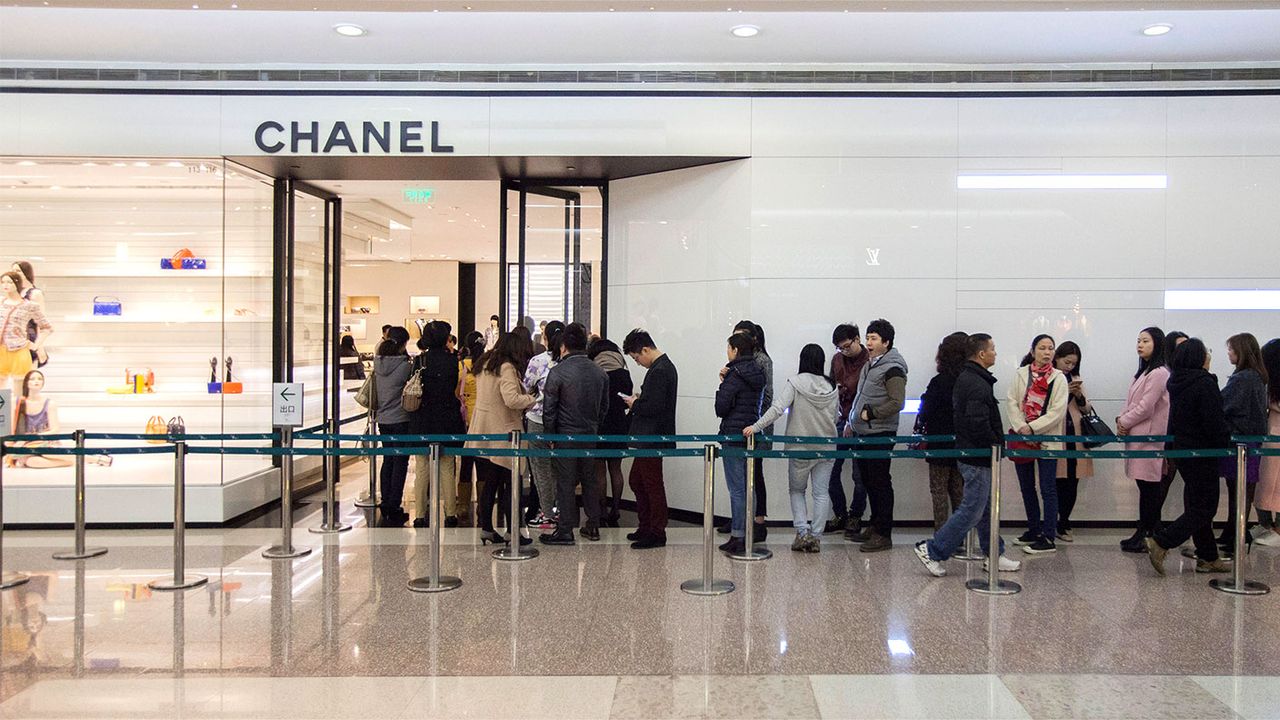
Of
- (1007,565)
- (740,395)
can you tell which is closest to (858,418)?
(740,395)

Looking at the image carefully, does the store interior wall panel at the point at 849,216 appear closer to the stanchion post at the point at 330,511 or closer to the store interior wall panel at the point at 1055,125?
the store interior wall panel at the point at 1055,125

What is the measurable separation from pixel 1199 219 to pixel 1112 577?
3.33m

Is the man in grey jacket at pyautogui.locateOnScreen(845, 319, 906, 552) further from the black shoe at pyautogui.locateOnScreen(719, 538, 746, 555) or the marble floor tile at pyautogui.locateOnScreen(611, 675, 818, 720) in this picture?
the marble floor tile at pyautogui.locateOnScreen(611, 675, 818, 720)

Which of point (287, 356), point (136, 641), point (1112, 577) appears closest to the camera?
point (136, 641)

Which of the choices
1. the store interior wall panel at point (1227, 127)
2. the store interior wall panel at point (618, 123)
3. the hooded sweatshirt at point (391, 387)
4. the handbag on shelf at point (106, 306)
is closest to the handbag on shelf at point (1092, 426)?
the store interior wall panel at point (1227, 127)

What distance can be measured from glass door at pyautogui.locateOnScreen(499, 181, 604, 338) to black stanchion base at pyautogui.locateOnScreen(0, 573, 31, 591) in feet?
13.4

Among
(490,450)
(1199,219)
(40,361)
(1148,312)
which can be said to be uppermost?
(1199,219)

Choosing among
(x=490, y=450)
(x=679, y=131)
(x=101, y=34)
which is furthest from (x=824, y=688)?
(x=101, y=34)

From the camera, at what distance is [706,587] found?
18.1ft

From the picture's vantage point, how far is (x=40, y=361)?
773 cm

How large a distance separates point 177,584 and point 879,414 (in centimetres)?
472

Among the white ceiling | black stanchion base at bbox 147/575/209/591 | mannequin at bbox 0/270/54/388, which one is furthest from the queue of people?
mannequin at bbox 0/270/54/388

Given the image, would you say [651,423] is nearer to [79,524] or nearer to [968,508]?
[968,508]

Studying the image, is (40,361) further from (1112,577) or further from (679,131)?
(1112,577)
